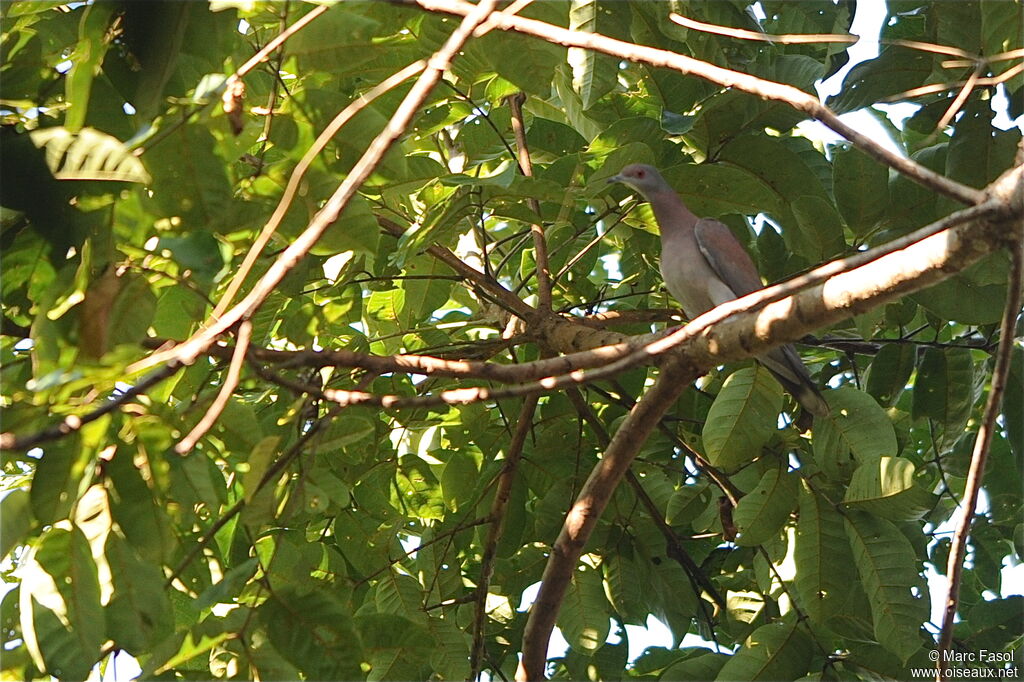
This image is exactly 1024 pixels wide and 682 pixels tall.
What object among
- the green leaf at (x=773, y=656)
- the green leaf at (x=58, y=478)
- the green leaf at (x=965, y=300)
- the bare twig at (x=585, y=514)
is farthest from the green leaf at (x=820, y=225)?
the green leaf at (x=58, y=478)

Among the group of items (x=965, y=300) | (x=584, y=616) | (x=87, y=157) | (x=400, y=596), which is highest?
(x=87, y=157)

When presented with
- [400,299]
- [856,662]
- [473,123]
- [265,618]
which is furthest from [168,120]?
[856,662]

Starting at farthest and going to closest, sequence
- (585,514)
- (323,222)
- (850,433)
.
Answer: (850,433)
(585,514)
(323,222)

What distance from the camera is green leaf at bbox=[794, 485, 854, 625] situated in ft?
9.12

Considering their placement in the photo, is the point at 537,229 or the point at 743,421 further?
the point at 537,229

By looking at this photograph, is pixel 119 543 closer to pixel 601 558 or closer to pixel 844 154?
pixel 601 558

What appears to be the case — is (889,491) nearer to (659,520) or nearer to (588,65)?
(659,520)

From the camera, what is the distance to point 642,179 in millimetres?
3389

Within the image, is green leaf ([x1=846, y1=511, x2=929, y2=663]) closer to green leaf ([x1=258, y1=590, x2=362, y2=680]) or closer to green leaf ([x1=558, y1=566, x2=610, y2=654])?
green leaf ([x1=558, y1=566, x2=610, y2=654])

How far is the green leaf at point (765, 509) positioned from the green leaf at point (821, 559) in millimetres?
47

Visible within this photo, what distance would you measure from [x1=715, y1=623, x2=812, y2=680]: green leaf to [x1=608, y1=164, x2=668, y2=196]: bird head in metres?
1.47

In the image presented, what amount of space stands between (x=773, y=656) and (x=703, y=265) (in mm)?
1708

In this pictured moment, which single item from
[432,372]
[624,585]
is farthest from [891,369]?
[432,372]

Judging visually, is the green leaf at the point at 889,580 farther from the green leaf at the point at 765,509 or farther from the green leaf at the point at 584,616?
the green leaf at the point at 584,616
